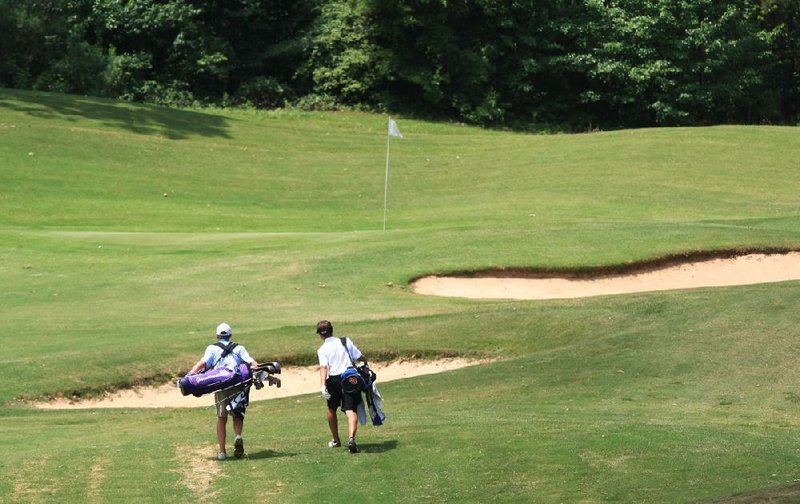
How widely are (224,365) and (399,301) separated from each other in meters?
13.0

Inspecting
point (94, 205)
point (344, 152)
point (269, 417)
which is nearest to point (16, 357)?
point (269, 417)

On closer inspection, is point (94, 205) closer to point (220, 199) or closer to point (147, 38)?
point (220, 199)

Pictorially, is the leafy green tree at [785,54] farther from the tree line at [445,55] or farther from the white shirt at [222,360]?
the white shirt at [222,360]

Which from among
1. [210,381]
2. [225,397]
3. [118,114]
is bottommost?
[225,397]

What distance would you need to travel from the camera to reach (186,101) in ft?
210

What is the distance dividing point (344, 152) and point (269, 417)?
106ft

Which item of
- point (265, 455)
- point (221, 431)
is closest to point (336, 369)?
point (265, 455)

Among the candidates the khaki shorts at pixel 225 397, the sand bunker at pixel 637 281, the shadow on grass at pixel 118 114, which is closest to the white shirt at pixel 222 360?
the khaki shorts at pixel 225 397

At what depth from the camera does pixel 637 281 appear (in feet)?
104

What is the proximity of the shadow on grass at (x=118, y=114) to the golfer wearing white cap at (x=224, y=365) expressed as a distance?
3608 cm

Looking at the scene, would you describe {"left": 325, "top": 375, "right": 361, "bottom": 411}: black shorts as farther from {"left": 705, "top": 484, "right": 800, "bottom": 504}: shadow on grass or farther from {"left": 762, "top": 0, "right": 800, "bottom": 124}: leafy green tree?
{"left": 762, "top": 0, "right": 800, "bottom": 124}: leafy green tree

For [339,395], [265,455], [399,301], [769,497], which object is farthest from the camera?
[399,301]

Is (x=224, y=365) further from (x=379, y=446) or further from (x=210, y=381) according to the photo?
(x=379, y=446)

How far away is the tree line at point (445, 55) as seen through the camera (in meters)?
64.2
